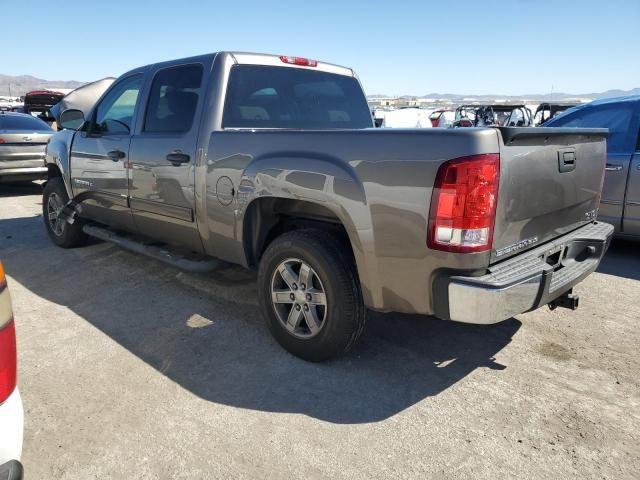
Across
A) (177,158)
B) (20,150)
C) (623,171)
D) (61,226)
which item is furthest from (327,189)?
(20,150)

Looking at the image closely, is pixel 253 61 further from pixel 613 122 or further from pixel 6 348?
pixel 613 122

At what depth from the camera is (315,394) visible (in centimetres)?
283

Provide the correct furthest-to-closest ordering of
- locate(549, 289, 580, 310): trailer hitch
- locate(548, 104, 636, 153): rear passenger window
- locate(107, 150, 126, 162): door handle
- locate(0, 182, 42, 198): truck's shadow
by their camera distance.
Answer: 1. locate(0, 182, 42, 198): truck's shadow
2. locate(548, 104, 636, 153): rear passenger window
3. locate(107, 150, 126, 162): door handle
4. locate(549, 289, 580, 310): trailer hitch

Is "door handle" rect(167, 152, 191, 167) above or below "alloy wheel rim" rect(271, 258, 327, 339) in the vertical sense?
above

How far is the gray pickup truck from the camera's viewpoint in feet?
7.86

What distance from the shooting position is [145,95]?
4270mm

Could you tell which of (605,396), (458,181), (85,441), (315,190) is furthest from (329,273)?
(605,396)

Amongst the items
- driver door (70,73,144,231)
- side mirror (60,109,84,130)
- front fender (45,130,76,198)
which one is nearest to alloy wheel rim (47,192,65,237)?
front fender (45,130,76,198)

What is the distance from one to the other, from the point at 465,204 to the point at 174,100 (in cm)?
267

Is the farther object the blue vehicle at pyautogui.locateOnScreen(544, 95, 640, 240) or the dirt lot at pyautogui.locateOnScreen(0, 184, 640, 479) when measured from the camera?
the blue vehicle at pyautogui.locateOnScreen(544, 95, 640, 240)

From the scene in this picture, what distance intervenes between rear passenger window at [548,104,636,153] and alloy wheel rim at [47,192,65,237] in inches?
241

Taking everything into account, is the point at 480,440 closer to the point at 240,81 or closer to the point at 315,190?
the point at 315,190

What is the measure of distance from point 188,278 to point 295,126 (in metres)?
1.83

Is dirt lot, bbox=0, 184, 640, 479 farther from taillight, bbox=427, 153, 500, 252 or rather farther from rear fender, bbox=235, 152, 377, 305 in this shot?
taillight, bbox=427, 153, 500, 252
